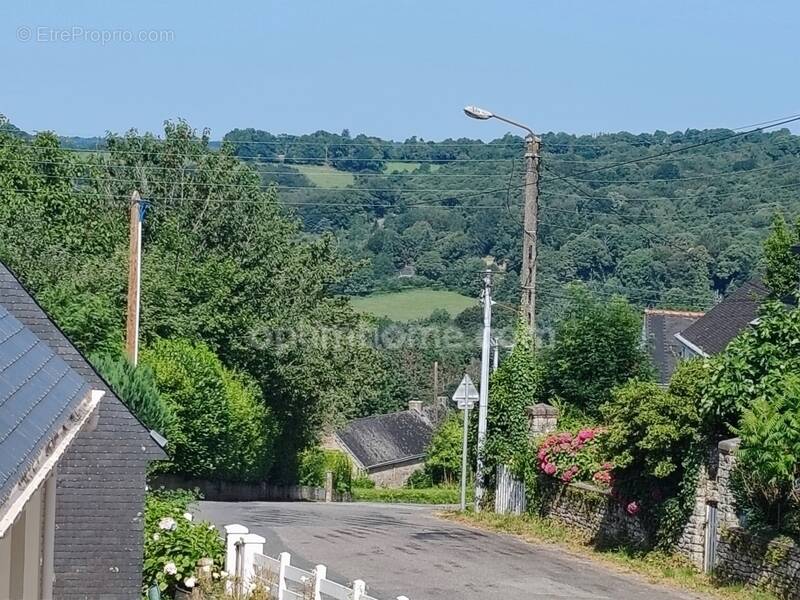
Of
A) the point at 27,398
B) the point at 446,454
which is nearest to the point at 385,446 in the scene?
the point at 446,454

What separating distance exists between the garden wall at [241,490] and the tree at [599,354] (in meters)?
12.8

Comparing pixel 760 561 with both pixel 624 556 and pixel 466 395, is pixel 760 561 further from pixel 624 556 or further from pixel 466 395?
pixel 466 395

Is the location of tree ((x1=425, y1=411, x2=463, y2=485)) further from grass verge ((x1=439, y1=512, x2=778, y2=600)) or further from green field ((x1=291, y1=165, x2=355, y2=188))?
green field ((x1=291, y1=165, x2=355, y2=188))

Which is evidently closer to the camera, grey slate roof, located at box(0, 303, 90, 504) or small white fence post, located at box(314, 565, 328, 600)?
grey slate roof, located at box(0, 303, 90, 504)

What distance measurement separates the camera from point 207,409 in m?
36.7

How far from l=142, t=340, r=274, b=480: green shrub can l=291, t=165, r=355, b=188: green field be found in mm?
64765

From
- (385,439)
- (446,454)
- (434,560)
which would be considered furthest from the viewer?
(385,439)

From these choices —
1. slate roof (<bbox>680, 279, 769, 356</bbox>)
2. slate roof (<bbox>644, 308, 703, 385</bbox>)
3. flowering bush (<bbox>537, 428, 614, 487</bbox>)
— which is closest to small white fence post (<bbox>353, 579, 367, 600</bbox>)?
flowering bush (<bbox>537, 428, 614, 487</bbox>)

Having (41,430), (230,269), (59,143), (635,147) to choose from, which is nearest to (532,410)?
(230,269)

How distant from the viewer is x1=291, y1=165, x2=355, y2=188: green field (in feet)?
354

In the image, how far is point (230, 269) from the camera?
141 feet

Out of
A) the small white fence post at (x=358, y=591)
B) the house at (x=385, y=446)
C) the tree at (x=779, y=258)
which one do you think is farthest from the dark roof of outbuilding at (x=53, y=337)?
the house at (x=385, y=446)

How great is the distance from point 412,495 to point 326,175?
50.7 metres

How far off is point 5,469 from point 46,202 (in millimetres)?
48968
